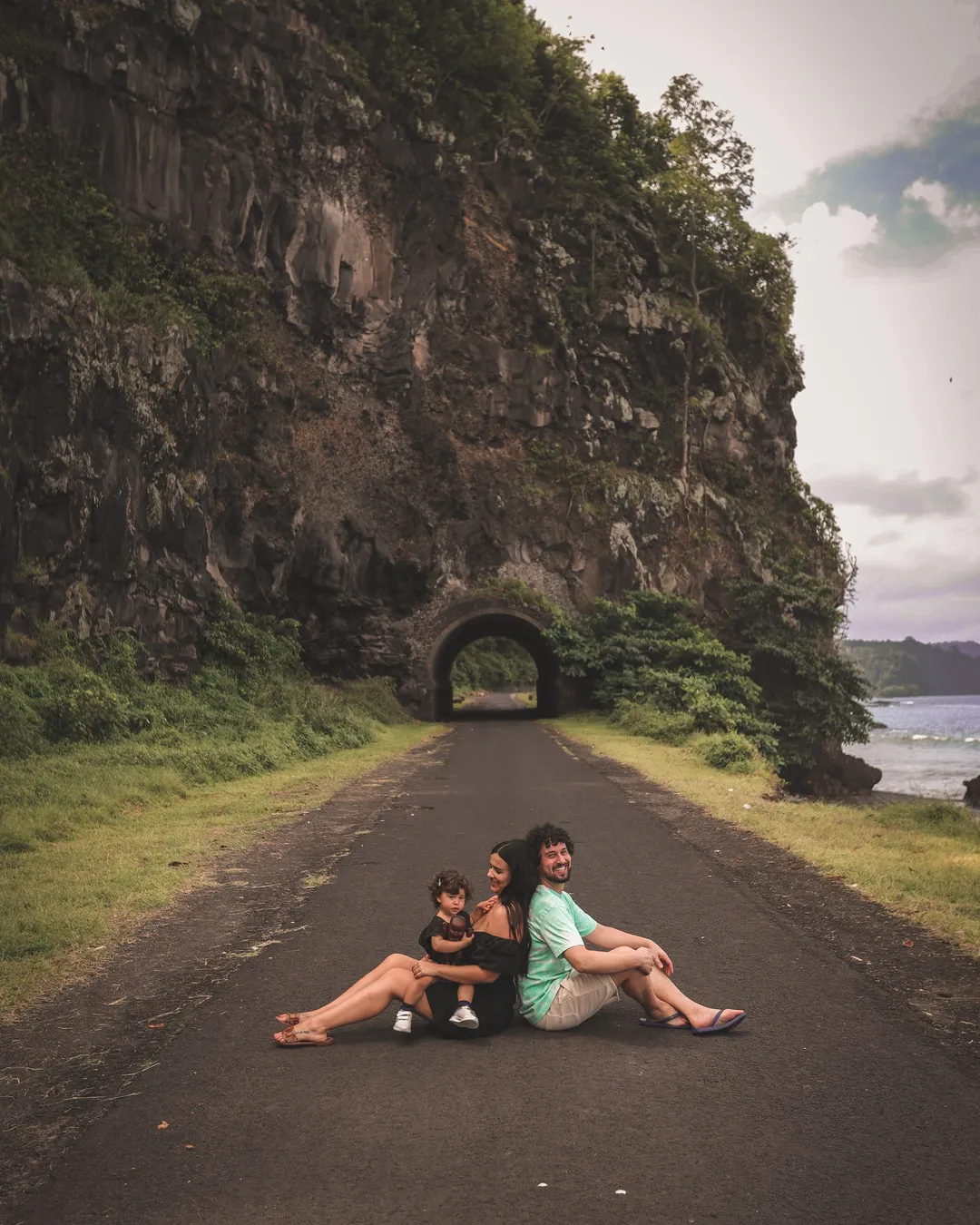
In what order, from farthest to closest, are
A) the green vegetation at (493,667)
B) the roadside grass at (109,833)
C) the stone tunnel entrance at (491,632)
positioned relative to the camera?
the green vegetation at (493,667)
the stone tunnel entrance at (491,632)
the roadside grass at (109,833)

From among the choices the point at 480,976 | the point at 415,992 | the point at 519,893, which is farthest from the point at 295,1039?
the point at 519,893

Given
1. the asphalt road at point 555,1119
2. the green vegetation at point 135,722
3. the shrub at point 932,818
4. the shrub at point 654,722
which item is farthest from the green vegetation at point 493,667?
the asphalt road at point 555,1119

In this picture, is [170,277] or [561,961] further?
→ [170,277]

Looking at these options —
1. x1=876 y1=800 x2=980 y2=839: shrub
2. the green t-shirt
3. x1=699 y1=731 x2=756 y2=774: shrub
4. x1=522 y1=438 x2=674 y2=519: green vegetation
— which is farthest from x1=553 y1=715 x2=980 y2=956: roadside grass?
x1=522 y1=438 x2=674 y2=519: green vegetation

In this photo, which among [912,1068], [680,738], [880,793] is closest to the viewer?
[912,1068]

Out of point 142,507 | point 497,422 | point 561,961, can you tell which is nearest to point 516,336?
point 497,422

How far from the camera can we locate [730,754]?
1955 cm

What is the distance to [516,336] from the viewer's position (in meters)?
41.2

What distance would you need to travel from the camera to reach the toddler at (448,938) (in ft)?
18.1

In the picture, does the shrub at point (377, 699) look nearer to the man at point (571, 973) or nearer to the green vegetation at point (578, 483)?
the green vegetation at point (578, 483)

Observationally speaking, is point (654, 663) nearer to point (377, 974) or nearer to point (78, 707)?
point (78, 707)

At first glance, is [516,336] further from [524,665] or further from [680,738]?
[524,665]

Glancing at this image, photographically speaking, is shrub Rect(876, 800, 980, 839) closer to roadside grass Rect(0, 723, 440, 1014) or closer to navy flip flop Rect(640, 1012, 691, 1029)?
roadside grass Rect(0, 723, 440, 1014)

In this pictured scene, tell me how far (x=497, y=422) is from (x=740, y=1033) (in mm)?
36327
